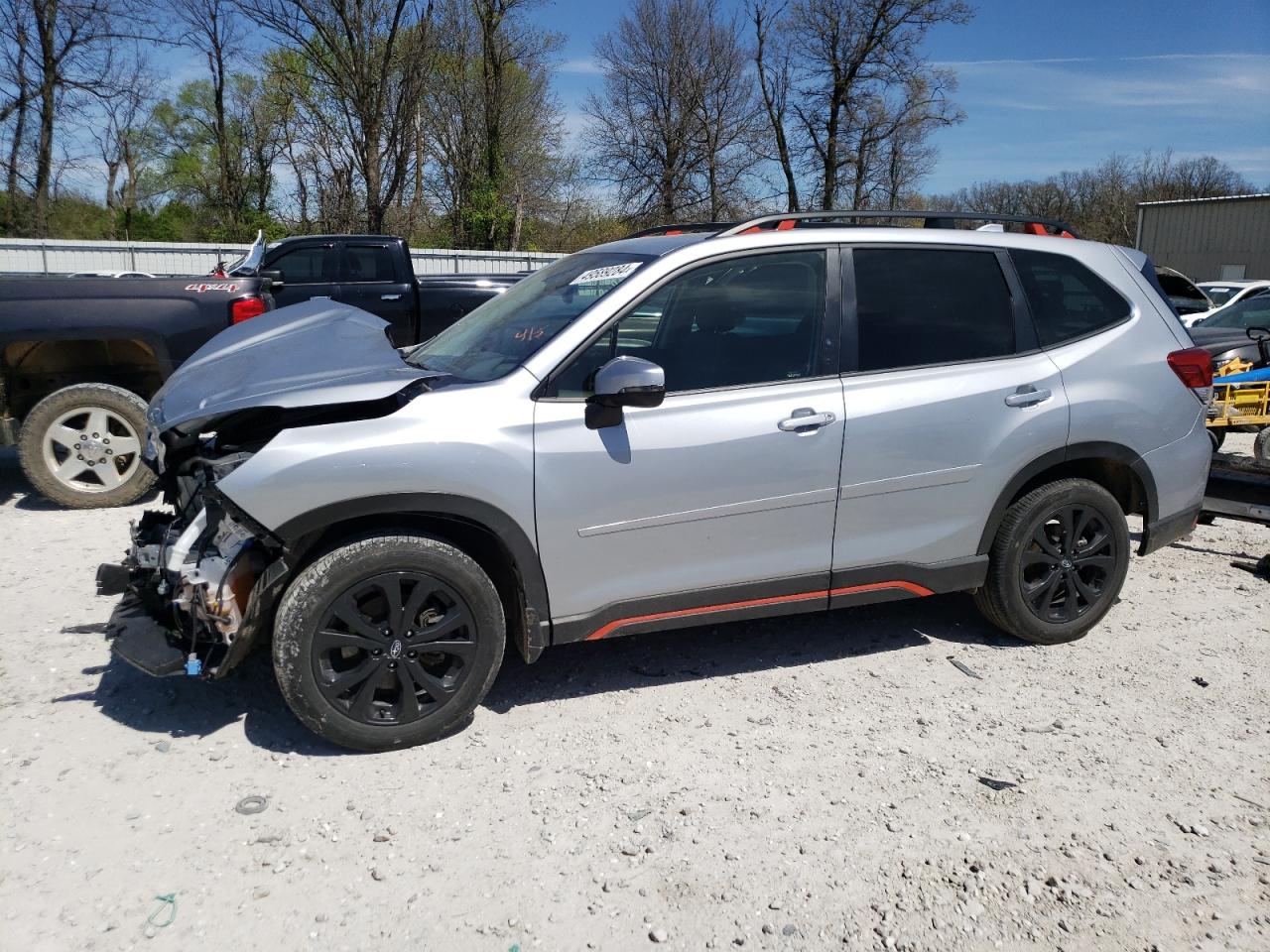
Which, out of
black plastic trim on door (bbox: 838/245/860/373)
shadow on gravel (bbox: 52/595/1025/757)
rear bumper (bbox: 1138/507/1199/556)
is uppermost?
black plastic trim on door (bbox: 838/245/860/373)

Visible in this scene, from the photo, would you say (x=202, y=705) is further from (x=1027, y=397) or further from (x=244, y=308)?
(x=244, y=308)

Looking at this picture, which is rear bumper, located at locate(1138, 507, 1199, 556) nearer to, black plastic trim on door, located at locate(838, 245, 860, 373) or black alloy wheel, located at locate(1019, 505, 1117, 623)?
black alloy wheel, located at locate(1019, 505, 1117, 623)

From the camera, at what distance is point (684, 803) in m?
3.32

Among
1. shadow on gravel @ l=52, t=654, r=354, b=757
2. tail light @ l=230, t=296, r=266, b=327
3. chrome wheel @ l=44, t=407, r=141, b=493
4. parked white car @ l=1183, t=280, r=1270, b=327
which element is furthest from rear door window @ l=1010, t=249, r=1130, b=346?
parked white car @ l=1183, t=280, r=1270, b=327

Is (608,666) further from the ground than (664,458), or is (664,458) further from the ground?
(664,458)

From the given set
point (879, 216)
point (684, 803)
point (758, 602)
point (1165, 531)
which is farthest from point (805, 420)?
point (1165, 531)

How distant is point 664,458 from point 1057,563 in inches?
81.0

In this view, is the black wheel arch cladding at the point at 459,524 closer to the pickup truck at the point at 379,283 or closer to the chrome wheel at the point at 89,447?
A: the chrome wheel at the point at 89,447

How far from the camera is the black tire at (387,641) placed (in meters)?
3.37

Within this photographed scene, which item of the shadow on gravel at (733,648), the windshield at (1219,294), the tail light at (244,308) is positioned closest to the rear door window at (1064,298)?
the shadow on gravel at (733,648)

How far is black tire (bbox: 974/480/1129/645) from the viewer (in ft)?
14.5

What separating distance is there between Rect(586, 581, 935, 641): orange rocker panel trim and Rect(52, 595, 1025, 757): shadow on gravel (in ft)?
1.58

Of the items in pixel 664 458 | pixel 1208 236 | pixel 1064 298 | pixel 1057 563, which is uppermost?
pixel 1208 236

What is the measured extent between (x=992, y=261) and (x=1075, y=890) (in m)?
2.69
